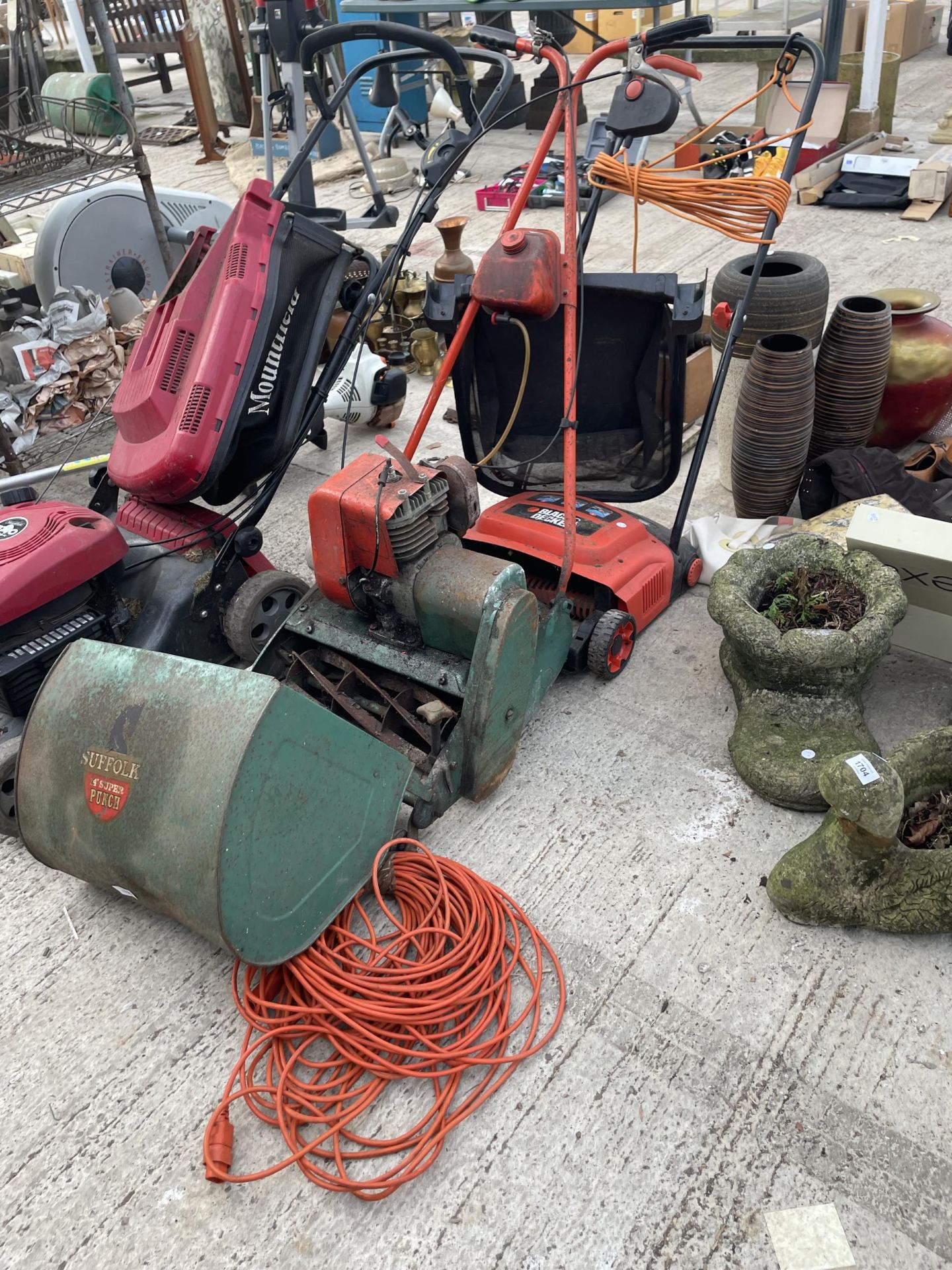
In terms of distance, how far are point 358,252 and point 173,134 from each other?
7.77 meters

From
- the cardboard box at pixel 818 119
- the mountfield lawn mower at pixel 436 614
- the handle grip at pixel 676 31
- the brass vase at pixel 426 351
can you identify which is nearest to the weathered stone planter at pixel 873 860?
the mountfield lawn mower at pixel 436 614

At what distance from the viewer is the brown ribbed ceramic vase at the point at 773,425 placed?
10.8 feet

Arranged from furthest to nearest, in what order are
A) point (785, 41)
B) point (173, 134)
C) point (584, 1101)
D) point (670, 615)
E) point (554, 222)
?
1. point (173, 134)
2. point (554, 222)
3. point (670, 615)
4. point (785, 41)
5. point (584, 1101)

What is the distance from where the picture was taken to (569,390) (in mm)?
2781

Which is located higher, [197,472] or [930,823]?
[197,472]

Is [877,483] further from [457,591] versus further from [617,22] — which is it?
[617,22]

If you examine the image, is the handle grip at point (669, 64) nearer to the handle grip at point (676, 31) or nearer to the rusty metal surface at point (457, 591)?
the handle grip at point (676, 31)

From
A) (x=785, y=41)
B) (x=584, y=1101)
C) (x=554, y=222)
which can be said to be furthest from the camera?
(x=554, y=222)

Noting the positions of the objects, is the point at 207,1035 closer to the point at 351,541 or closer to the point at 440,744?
the point at 440,744

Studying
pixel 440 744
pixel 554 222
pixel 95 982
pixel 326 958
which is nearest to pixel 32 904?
pixel 95 982

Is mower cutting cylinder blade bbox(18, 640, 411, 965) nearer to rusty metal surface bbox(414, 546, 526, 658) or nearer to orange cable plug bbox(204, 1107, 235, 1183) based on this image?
orange cable plug bbox(204, 1107, 235, 1183)

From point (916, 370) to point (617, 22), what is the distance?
9.04 meters

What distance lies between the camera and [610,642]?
299 cm

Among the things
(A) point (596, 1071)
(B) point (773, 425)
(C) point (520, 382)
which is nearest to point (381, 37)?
(C) point (520, 382)
